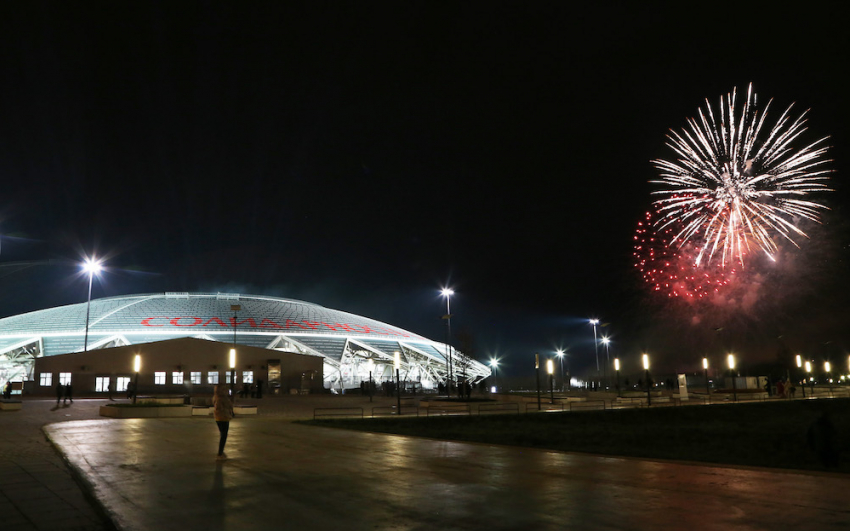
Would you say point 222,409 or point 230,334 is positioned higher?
point 230,334

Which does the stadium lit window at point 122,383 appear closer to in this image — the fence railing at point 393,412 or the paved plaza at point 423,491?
the fence railing at point 393,412

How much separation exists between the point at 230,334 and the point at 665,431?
A: 5110 cm

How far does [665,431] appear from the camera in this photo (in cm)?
2034

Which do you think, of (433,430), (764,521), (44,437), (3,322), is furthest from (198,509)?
(3,322)

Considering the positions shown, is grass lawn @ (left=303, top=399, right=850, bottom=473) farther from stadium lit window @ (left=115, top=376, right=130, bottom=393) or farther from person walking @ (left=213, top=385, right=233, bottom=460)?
stadium lit window @ (left=115, top=376, right=130, bottom=393)

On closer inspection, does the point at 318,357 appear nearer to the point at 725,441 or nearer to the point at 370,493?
the point at 725,441

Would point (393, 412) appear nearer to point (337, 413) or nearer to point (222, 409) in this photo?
point (337, 413)

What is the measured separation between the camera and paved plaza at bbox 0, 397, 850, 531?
6754 mm

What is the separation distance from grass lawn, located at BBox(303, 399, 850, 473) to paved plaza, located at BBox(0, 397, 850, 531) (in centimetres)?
278

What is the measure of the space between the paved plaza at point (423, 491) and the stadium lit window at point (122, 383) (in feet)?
140

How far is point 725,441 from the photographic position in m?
17.0

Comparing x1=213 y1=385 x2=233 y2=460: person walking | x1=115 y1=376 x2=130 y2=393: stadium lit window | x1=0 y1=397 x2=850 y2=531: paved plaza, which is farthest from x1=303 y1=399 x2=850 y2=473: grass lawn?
x1=115 y1=376 x2=130 y2=393: stadium lit window

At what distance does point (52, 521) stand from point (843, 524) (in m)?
8.71

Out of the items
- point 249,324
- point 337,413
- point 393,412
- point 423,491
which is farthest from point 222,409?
point 249,324
